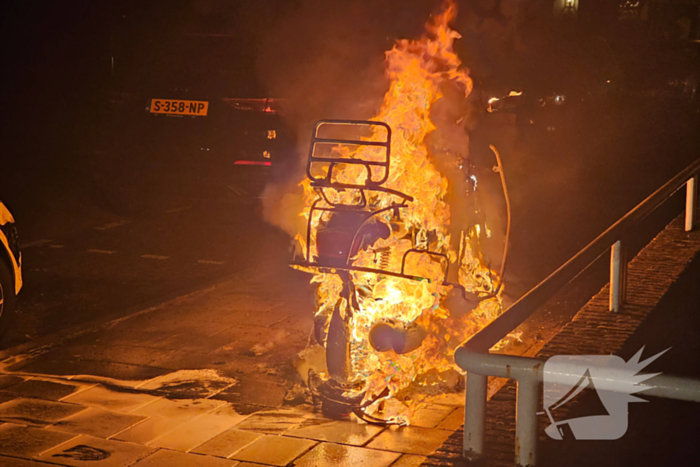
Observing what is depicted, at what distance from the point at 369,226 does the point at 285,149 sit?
6557mm

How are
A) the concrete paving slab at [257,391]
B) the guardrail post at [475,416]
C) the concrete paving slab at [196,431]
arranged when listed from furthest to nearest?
the concrete paving slab at [257,391] → the concrete paving slab at [196,431] → the guardrail post at [475,416]

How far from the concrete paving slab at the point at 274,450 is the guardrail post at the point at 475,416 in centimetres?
165

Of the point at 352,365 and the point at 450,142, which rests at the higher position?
the point at 450,142

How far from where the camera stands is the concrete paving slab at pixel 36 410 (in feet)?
16.1

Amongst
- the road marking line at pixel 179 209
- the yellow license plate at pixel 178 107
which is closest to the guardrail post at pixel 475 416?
the yellow license plate at pixel 178 107

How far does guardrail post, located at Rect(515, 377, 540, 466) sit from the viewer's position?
2646 mm

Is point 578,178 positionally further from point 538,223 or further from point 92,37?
point 92,37

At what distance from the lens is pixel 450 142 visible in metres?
6.23

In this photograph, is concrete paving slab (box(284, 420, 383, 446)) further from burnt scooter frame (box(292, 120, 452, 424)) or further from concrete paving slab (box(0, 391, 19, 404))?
concrete paving slab (box(0, 391, 19, 404))

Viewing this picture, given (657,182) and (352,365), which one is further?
(657,182)

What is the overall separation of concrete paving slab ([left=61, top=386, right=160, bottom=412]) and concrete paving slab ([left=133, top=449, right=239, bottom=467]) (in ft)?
2.73

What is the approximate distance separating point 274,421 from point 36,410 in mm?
1528

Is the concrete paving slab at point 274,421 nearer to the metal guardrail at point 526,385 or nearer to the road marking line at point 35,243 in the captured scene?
the metal guardrail at point 526,385

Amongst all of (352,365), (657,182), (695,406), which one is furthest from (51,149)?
(695,406)
